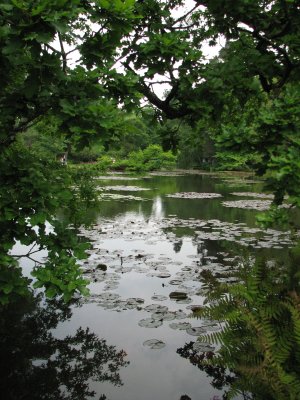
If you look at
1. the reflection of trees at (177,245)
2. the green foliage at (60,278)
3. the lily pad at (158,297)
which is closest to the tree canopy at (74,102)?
the green foliage at (60,278)

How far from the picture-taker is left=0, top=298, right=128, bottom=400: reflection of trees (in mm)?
4871

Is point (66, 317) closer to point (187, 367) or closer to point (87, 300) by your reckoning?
point (87, 300)

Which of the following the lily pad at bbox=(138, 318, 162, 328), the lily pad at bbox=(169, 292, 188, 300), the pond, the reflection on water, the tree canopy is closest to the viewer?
the tree canopy

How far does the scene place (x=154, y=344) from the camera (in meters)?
5.85

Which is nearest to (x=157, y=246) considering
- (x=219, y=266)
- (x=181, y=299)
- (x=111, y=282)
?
(x=219, y=266)

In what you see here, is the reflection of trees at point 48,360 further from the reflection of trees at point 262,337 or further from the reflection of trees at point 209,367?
the reflection of trees at point 262,337

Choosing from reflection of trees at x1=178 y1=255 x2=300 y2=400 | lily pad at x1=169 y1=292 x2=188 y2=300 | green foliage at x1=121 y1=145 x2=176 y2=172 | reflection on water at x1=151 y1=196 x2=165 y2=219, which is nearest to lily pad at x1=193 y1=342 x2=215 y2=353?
lily pad at x1=169 y1=292 x2=188 y2=300

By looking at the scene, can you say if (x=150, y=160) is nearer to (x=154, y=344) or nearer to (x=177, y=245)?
(x=177, y=245)

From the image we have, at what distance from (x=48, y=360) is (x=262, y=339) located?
3667 millimetres

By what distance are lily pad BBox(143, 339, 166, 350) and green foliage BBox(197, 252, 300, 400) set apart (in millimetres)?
2022

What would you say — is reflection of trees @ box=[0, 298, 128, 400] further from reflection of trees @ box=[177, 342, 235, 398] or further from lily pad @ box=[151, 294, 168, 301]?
lily pad @ box=[151, 294, 168, 301]

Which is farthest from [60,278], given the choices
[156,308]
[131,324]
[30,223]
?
[156,308]

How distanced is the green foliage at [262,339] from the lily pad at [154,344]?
2022 millimetres

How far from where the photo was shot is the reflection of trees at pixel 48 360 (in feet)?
16.0
